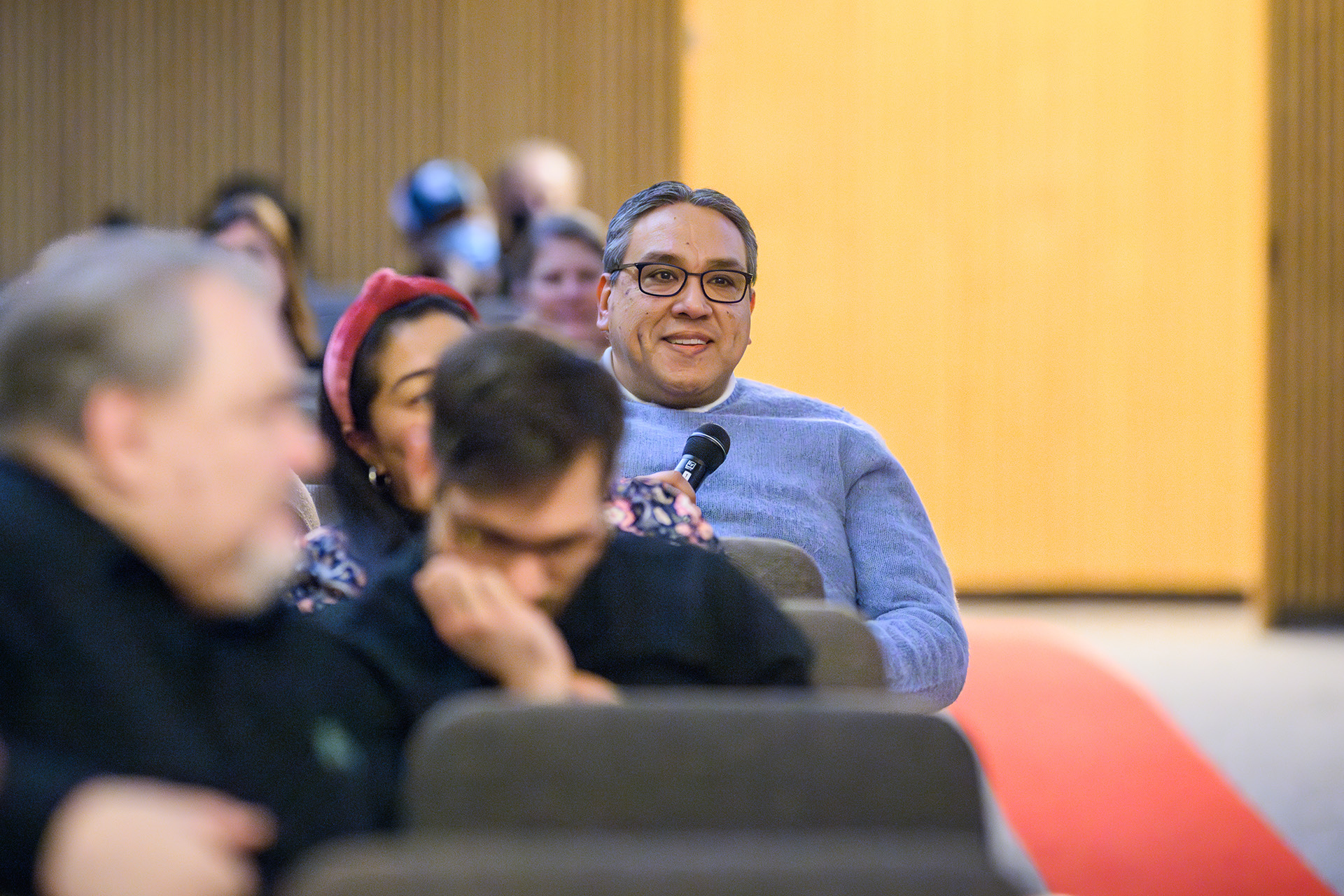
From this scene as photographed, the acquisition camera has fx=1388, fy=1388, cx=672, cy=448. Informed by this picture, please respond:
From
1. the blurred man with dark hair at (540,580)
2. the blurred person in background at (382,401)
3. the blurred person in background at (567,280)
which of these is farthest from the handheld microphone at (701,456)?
the blurred person in background at (567,280)

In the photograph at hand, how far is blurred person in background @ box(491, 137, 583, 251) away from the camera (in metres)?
4.68

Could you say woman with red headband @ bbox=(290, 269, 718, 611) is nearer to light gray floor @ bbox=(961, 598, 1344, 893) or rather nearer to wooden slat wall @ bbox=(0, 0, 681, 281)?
light gray floor @ bbox=(961, 598, 1344, 893)

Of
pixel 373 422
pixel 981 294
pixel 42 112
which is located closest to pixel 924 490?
pixel 981 294

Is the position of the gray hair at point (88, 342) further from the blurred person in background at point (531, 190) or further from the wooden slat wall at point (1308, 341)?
the wooden slat wall at point (1308, 341)

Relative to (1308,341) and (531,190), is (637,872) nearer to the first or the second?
(531,190)

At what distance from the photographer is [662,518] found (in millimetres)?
1459

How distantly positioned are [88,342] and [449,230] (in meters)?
3.76

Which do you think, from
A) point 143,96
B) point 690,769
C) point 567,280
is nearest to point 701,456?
point 690,769

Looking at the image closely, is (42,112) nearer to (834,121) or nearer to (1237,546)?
(834,121)

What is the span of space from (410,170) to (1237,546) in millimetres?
3744

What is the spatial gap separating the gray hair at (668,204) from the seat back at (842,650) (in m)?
1.03

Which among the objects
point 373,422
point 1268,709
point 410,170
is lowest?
point 1268,709

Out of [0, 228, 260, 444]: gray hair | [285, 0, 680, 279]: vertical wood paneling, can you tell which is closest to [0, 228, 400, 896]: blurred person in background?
[0, 228, 260, 444]: gray hair

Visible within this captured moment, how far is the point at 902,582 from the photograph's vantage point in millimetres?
1972
